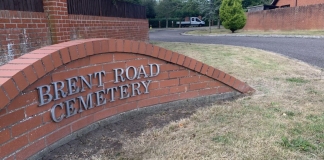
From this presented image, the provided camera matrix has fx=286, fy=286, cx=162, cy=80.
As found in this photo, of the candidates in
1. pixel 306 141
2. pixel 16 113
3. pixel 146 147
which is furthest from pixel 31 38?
pixel 306 141

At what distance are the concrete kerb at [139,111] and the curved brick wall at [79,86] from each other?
4 centimetres

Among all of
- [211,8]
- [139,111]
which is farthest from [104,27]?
[211,8]

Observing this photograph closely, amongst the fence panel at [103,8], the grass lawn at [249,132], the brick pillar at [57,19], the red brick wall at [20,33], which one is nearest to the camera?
the grass lawn at [249,132]

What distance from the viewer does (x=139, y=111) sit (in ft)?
11.8

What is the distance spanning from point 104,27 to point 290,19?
22348mm

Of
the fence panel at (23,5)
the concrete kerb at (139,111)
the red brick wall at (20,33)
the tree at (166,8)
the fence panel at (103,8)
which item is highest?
the tree at (166,8)

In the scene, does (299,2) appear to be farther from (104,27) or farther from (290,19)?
(104,27)

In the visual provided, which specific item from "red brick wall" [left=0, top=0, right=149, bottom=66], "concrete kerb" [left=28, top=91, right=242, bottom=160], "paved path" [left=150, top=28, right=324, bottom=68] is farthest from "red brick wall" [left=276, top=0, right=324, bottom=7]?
"concrete kerb" [left=28, top=91, right=242, bottom=160]

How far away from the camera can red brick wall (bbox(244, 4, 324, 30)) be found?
2291 cm

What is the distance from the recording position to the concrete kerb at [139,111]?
2.64m

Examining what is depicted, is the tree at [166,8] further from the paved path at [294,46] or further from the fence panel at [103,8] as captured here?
the fence panel at [103,8]

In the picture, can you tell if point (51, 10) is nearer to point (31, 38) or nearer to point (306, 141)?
point (31, 38)

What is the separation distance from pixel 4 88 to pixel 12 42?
87.2 inches

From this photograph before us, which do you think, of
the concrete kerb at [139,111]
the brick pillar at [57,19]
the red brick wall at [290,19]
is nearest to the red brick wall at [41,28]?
the brick pillar at [57,19]
